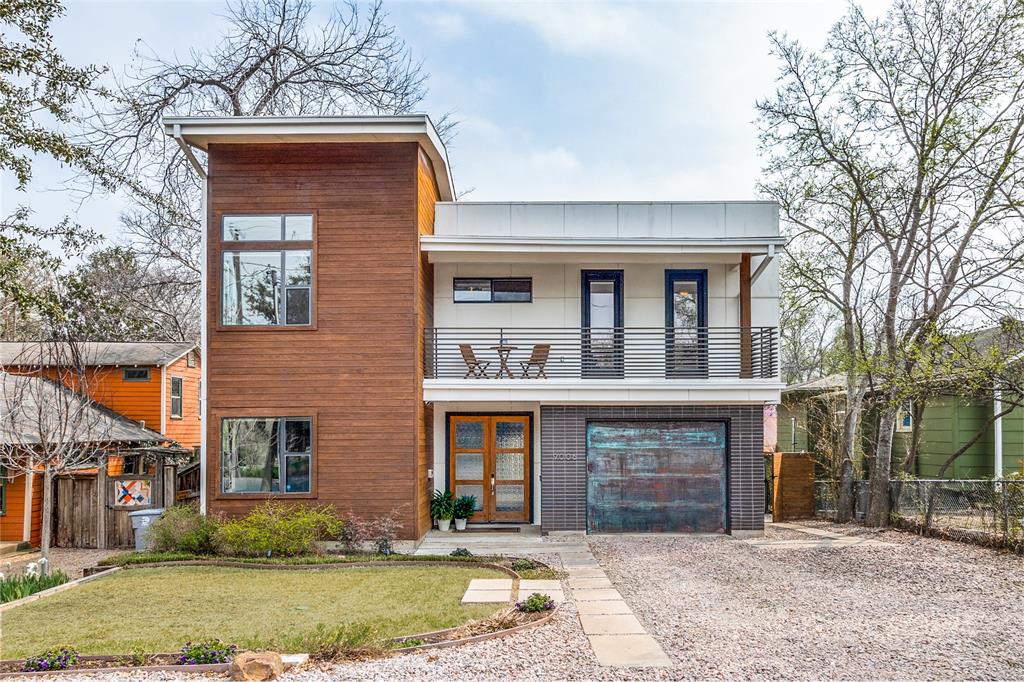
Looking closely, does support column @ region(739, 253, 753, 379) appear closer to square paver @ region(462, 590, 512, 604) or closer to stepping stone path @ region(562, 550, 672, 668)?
stepping stone path @ region(562, 550, 672, 668)

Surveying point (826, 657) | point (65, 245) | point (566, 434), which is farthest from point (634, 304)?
point (65, 245)

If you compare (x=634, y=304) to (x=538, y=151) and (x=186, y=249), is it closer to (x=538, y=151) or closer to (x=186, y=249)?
(x=538, y=151)

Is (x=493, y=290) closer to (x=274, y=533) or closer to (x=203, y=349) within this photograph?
(x=203, y=349)

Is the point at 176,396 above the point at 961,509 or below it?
above

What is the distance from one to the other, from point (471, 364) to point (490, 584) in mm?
5229

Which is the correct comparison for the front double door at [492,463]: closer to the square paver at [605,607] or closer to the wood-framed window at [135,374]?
the square paver at [605,607]

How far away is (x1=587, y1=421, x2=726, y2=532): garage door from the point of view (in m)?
14.4

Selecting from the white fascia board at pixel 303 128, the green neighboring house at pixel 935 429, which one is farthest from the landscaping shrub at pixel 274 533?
the green neighboring house at pixel 935 429

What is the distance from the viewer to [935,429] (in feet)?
66.0

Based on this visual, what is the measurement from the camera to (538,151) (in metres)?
18.8

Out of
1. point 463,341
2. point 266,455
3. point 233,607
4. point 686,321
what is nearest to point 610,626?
point 233,607

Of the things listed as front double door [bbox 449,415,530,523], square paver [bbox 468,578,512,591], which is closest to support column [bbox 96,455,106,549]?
front double door [bbox 449,415,530,523]

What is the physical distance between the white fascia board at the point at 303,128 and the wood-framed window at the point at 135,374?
733 cm

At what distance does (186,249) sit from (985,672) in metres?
22.2
